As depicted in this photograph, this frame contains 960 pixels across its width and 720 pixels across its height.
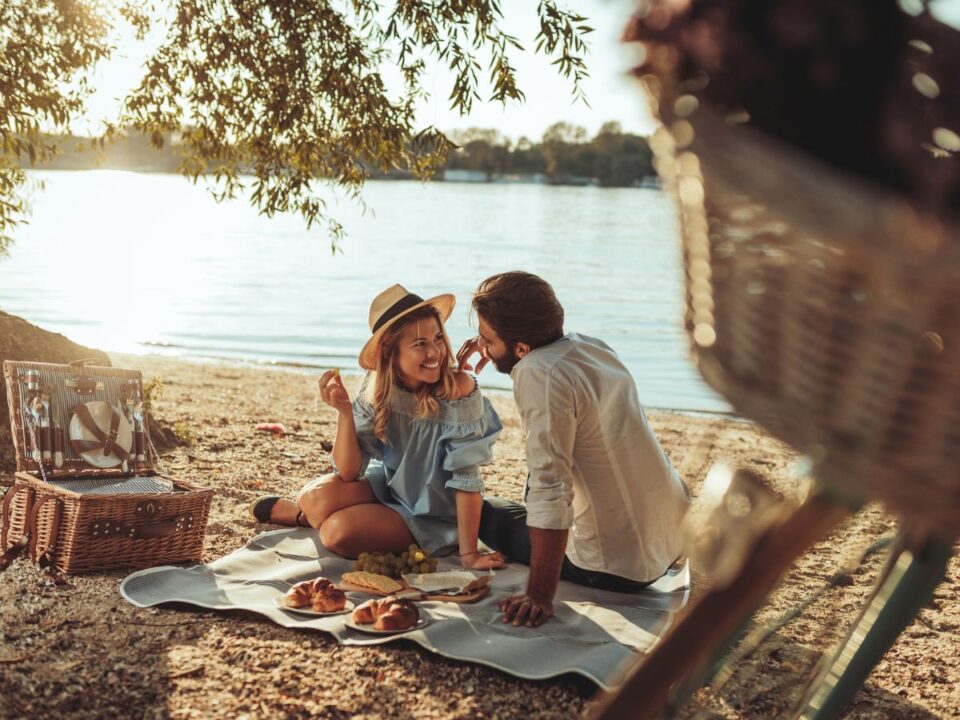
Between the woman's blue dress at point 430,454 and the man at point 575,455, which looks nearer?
the man at point 575,455

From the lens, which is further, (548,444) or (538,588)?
(538,588)

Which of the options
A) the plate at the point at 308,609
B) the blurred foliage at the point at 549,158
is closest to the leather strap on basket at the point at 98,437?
the plate at the point at 308,609

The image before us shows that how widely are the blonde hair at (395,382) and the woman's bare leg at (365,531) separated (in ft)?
1.25

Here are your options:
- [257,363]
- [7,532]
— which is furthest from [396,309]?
[257,363]

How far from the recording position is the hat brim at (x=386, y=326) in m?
4.59

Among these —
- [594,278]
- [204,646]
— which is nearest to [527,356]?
[204,646]

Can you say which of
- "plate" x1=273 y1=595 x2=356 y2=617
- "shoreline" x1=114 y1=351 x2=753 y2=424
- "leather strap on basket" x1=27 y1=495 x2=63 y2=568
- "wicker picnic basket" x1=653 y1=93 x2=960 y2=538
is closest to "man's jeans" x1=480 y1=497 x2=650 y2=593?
"plate" x1=273 y1=595 x2=356 y2=617

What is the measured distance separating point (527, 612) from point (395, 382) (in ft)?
4.92

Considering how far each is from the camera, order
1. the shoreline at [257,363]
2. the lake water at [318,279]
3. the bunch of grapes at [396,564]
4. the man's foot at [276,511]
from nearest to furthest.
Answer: the bunch of grapes at [396,564]
the man's foot at [276,511]
the shoreline at [257,363]
the lake water at [318,279]

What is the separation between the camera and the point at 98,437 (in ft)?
15.4

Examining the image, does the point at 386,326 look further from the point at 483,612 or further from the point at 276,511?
the point at 483,612

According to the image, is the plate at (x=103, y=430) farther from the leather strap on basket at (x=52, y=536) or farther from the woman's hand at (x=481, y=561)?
the woman's hand at (x=481, y=561)

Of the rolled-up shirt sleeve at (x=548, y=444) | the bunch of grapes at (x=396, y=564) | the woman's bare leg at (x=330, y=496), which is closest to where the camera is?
the rolled-up shirt sleeve at (x=548, y=444)

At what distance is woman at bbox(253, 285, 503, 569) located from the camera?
4535 mm
